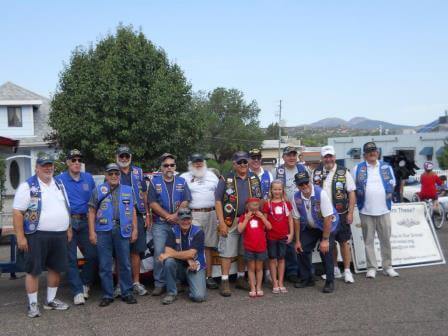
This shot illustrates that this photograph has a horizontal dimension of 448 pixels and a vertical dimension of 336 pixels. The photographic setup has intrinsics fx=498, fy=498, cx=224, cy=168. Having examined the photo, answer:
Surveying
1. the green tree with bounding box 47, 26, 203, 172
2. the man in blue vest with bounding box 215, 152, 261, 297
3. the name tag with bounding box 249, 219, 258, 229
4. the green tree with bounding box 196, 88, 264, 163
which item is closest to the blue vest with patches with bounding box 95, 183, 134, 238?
the man in blue vest with bounding box 215, 152, 261, 297

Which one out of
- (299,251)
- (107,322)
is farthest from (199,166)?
(107,322)

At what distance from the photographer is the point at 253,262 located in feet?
21.7

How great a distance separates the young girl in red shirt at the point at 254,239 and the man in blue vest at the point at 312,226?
58 cm

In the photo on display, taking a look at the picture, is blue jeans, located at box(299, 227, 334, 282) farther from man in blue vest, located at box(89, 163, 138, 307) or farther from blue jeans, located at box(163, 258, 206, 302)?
man in blue vest, located at box(89, 163, 138, 307)

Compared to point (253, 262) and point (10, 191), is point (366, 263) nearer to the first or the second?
point (253, 262)

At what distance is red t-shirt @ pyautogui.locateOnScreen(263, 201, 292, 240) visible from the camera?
22.0 ft

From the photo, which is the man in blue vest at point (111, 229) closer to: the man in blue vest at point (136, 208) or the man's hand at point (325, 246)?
Result: the man in blue vest at point (136, 208)

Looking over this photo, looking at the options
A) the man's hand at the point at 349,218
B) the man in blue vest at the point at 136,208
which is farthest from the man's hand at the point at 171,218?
the man's hand at the point at 349,218

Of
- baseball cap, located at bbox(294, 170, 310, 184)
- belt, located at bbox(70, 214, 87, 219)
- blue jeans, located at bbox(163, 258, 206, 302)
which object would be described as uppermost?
baseball cap, located at bbox(294, 170, 310, 184)

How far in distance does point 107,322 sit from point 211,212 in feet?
7.01

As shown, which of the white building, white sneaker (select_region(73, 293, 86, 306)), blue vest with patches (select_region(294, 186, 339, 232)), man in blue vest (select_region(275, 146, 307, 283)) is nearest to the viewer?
white sneaker (select_region(73, 293, 86, 306))

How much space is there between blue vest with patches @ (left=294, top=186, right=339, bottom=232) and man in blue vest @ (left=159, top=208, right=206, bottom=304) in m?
1.42

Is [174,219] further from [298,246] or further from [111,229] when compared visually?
[298,246]

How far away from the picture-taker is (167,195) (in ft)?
22.1
